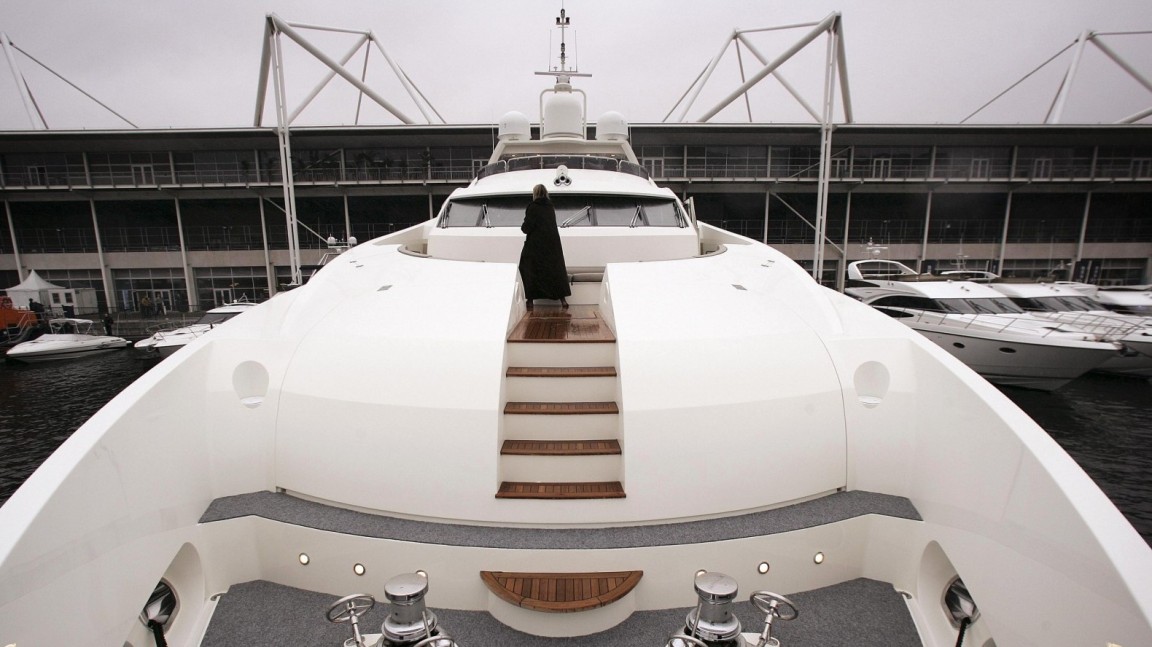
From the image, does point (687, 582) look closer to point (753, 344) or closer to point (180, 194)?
point (753, 344)

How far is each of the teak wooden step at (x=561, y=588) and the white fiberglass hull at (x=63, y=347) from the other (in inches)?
817

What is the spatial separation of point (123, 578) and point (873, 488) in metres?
3.33

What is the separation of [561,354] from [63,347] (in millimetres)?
20493

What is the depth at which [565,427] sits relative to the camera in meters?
2.73

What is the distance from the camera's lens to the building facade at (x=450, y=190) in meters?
22.9

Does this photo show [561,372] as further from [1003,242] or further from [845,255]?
[1003,242]

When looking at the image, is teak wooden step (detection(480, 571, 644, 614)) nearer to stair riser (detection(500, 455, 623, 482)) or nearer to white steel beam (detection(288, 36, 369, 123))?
stair riser (detection(500, 455, 623, 482))

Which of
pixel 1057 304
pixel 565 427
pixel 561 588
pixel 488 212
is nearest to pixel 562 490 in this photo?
pixel 565 427

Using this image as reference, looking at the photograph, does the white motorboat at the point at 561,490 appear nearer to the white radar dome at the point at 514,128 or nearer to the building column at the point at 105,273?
the white radar dome at the point at 514,128

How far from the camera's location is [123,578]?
1.86 meters

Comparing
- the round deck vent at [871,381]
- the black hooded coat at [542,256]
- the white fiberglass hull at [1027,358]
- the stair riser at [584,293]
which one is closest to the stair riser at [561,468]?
the round deck vent at [871,381]

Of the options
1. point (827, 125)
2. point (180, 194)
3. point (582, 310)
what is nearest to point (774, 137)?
point (827, 125)

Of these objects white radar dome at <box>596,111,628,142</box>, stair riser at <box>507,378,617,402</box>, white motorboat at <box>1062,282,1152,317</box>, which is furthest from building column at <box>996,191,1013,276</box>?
stair riser at <box>507,378,617,402</box>

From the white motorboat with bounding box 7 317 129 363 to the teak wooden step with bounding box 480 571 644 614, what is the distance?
68.1 ft
